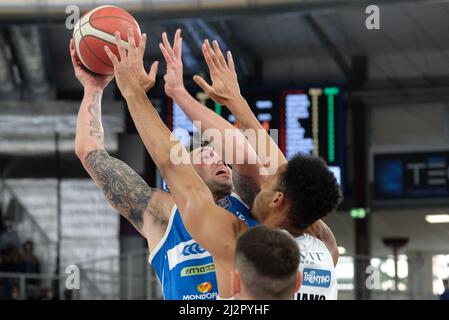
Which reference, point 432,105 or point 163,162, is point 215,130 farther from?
point 432,105

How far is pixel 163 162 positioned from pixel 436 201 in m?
10.3

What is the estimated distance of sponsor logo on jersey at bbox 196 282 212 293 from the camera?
4.49 metres

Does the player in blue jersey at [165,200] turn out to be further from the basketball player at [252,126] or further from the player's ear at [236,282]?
the player's ear at [236,282]

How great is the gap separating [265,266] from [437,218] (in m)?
13.9

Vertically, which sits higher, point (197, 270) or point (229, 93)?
point (229, 93)

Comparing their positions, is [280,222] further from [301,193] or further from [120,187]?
[120,187]

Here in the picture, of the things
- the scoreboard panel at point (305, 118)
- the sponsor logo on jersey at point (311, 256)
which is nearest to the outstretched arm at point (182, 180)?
the sponsor logo on jersey at point (311, 256)

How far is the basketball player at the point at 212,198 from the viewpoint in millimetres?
3678

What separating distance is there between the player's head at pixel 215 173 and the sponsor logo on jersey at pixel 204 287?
493 mm

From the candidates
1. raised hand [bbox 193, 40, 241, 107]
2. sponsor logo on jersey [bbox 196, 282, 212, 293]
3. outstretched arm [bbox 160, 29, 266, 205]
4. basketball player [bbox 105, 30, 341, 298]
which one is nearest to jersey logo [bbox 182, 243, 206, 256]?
sponsor logo on jersey [bbox 196, 282, 212, 293]

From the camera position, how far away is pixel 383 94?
15.6 meters

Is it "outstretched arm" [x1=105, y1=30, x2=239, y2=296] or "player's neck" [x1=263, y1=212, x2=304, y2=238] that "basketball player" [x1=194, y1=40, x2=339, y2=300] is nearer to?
"player's neck" [x1=263, y1=212, x2=304, y2=238]

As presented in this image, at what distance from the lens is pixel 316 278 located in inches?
152

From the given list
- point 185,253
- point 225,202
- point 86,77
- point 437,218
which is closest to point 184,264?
point 185,253
